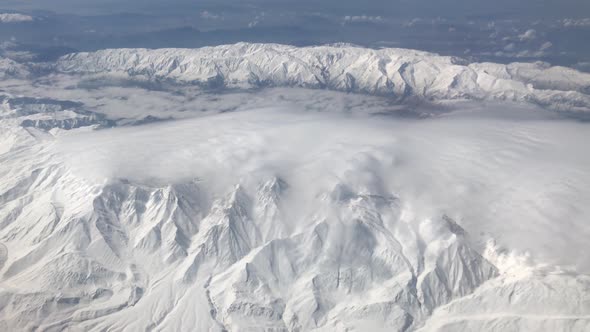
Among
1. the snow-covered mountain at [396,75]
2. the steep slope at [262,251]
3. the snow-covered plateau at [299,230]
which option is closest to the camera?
the steep slope at [262,251]

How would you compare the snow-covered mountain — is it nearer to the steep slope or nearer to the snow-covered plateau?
the snow-covered plateau

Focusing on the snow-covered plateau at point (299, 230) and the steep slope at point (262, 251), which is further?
the snow-covered plateau at point (299, 230)

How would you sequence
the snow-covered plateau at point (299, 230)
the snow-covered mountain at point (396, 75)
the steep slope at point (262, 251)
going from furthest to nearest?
1. the snow-covered mountain at point (396, 75)
2. the snow-covered plateau at point (299, 230)
3. the steep slope at point (262, 251)

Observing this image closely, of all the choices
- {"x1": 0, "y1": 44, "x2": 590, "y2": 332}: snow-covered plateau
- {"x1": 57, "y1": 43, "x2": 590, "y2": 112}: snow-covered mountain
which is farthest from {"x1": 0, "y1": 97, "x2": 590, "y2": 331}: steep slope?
{"x1": 57, "y1": 43, "x2": 590, "y2": 112}: snow-covered mountain

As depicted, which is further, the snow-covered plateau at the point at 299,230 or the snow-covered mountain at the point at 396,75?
the snow-covered mountain at the point at 396,75

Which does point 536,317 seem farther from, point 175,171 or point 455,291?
point 175,171

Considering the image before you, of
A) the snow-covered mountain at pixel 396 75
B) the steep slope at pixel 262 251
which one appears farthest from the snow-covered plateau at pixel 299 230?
the snow-covered mountain at pixel 396 75

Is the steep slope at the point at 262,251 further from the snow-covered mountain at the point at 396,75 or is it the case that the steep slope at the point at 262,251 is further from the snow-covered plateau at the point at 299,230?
the snow-covered mountain at the point at 396,75
